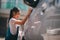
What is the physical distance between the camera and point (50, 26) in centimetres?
156

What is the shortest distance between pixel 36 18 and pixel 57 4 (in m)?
0.33

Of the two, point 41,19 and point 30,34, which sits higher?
point 41,19

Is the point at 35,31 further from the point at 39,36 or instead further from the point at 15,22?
the point at 15,22

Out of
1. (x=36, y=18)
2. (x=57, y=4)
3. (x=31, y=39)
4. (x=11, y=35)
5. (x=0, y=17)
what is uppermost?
(x=57, y=4)

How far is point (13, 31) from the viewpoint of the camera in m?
3.15

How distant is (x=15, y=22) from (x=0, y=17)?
6806mm

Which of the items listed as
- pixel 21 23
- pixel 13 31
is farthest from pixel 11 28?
pixel 21 23

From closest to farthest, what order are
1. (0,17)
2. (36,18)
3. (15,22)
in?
(36,18), (15,22), (0,17)

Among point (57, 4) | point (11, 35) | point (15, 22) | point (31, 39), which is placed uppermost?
point (57, 4)

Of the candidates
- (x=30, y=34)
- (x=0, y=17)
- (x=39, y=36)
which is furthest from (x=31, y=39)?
(x=0, y=17)

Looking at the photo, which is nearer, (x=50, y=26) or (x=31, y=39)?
(x=50, y=26)

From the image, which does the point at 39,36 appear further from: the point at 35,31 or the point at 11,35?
the point at 11,35

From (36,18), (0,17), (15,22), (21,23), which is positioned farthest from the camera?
(0,17)

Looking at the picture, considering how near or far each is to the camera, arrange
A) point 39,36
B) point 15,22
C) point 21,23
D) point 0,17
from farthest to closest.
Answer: point 0,17
point 15,22
point 21,23
point 39,36
